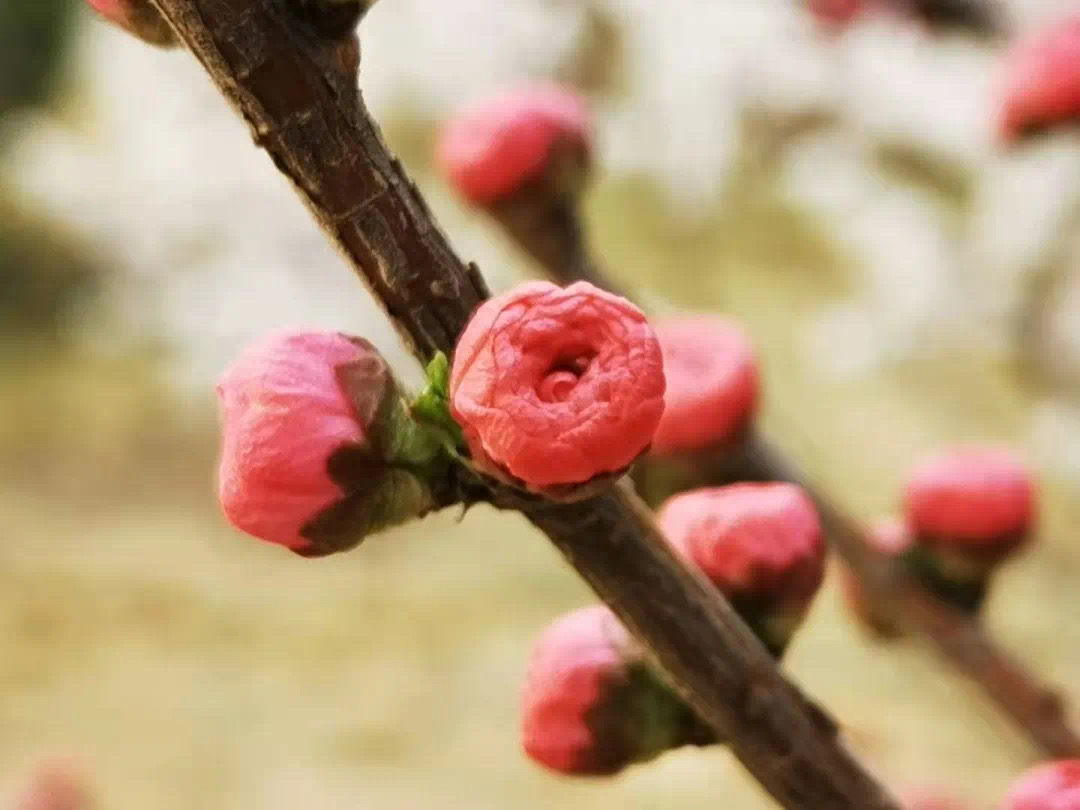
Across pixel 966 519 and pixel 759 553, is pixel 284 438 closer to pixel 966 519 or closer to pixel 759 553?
pixel 759 553

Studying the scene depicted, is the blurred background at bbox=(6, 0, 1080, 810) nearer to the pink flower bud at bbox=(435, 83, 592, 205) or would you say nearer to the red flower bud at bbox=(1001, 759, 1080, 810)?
the pink flower bud at bbox=(435, 83, 592, 205)

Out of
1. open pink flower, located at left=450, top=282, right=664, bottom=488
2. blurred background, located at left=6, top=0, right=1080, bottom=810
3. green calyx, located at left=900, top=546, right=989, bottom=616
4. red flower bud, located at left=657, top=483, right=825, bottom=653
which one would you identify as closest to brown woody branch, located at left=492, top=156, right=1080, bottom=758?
green calyx, located at left=900, top=546, right=989, bottom=616

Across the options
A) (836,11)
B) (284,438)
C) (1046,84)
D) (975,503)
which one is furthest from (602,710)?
(836,11)

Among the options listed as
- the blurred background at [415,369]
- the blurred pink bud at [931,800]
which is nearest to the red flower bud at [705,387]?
the blurred pink bud at [931,800]

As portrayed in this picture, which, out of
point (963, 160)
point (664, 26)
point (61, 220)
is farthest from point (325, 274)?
point (963, 160)

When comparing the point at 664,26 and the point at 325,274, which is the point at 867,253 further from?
the point at 325,274

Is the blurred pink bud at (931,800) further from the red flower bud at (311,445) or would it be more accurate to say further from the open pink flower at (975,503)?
the red flower bud at (311,445)

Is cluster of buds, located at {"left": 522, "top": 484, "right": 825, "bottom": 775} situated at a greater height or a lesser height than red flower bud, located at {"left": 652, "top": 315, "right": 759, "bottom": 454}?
greater
